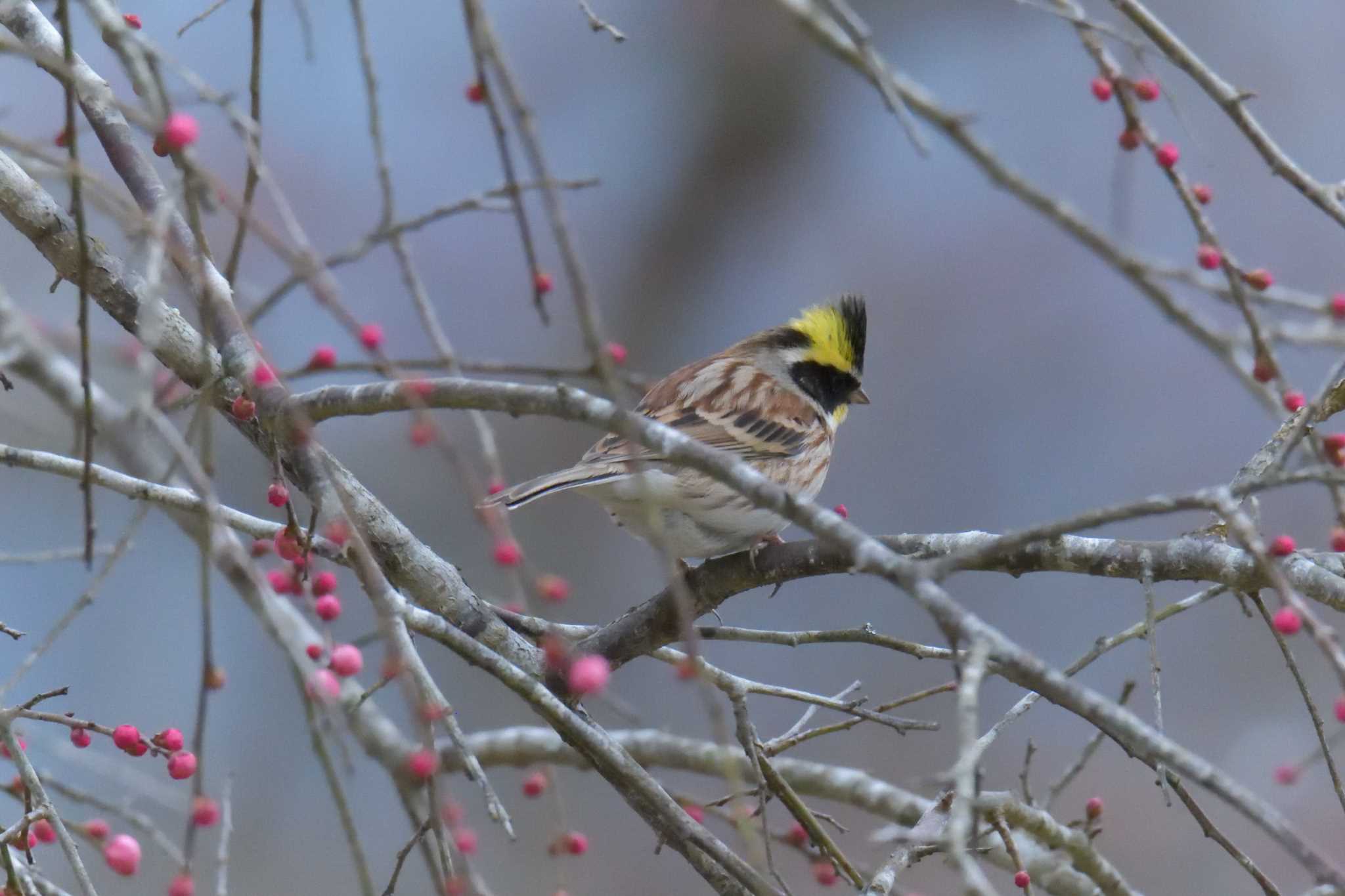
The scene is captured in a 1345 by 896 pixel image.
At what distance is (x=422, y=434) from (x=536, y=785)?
1.85m

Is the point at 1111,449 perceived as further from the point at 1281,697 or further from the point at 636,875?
the point at 636,875

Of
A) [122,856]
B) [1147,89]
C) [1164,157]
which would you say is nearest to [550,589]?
[122,856]

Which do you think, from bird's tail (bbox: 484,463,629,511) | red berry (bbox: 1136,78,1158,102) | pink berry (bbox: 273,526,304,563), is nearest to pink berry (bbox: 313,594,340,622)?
pink berry (bbox: 273,526,304,563)

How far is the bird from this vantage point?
4.41 meters

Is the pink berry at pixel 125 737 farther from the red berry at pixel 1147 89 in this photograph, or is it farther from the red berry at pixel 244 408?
the red berry at pixel 1147 89

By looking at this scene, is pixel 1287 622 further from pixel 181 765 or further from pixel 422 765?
pixel 181 765

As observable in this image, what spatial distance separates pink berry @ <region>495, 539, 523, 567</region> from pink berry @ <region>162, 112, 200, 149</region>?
2.34 ft

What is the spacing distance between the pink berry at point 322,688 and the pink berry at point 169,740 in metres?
1.18

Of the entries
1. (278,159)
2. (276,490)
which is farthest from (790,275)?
(276,490)

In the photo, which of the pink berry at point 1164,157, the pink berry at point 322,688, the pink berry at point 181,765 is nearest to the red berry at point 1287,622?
the pink berry at point 1164,157

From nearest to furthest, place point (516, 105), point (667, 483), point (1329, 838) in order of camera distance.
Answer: point (516, 105), point (667, 483), point (1329, 838)

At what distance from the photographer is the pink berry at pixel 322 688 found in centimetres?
166

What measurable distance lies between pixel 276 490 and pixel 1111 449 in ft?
26.6

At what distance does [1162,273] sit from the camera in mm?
1862
